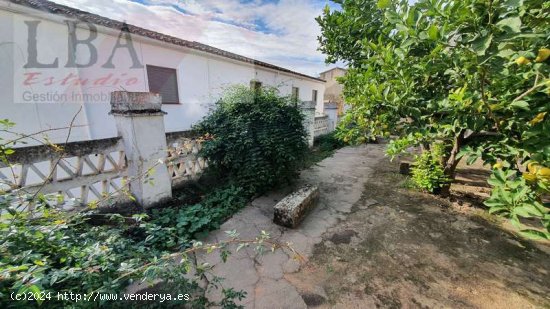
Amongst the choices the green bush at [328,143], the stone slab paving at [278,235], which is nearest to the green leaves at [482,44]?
the stone slab paving at [278,235]

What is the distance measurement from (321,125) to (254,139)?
5.85 metres

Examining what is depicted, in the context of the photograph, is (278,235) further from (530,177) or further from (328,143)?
(328,143)

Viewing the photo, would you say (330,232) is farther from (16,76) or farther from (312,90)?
(312,90)

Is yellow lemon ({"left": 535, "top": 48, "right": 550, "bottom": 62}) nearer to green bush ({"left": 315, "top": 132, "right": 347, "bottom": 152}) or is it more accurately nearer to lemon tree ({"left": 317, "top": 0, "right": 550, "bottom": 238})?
lemon tree ({"left": 317, "top": 0, "right": 550, "bottom": 238})

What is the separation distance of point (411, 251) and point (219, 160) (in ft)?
10.1

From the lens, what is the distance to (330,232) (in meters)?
2.89

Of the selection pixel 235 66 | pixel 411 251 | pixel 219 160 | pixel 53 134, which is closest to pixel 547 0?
pixel 411 251

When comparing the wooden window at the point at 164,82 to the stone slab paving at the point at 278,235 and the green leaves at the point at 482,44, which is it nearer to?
the stone slab paving at the point at 278,235

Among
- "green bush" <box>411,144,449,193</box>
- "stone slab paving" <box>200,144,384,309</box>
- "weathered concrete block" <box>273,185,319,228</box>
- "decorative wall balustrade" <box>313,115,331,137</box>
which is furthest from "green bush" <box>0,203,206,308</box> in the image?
"decorative wall balustrade" <box>313,115,331,137</box>

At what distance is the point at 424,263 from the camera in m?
2.30

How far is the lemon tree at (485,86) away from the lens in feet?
3.74

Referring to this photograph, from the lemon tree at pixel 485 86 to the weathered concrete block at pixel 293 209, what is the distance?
54.8 inches

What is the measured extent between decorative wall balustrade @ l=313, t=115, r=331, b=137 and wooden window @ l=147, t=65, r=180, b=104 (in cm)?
507

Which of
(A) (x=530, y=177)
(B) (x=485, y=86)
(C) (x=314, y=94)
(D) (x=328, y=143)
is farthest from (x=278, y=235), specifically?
(C) (x=314, y=94)
